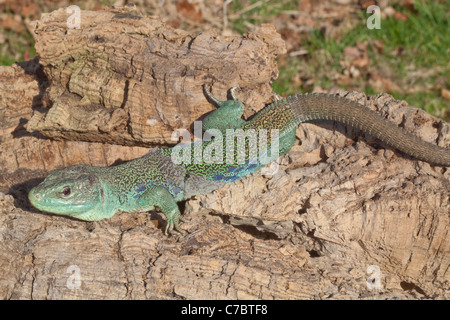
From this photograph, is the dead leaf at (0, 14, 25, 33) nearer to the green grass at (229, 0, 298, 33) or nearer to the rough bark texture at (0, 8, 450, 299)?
the rough bark texture at (0, 8, 450, 299)

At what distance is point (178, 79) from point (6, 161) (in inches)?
81.2

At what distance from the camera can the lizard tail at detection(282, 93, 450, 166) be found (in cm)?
457

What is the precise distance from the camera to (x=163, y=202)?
483cm

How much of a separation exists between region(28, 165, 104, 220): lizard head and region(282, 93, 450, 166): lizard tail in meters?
2.14

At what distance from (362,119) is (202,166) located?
67.3 inches

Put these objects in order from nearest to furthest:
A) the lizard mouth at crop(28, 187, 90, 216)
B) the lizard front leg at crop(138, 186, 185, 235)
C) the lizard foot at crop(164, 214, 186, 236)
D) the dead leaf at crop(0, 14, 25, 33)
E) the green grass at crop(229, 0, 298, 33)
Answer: the lizard mouth at crop(28, 187, 90, 216), the lizard foot at crop(164, 214, 186, 236), the lizard front leg at crop(138, 186, 185, 235), the dead leaf at crop(0, 14, 25, 33), the green grass at crop(229, 0, 298, 33)

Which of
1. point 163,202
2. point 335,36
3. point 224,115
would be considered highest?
point 335,36
